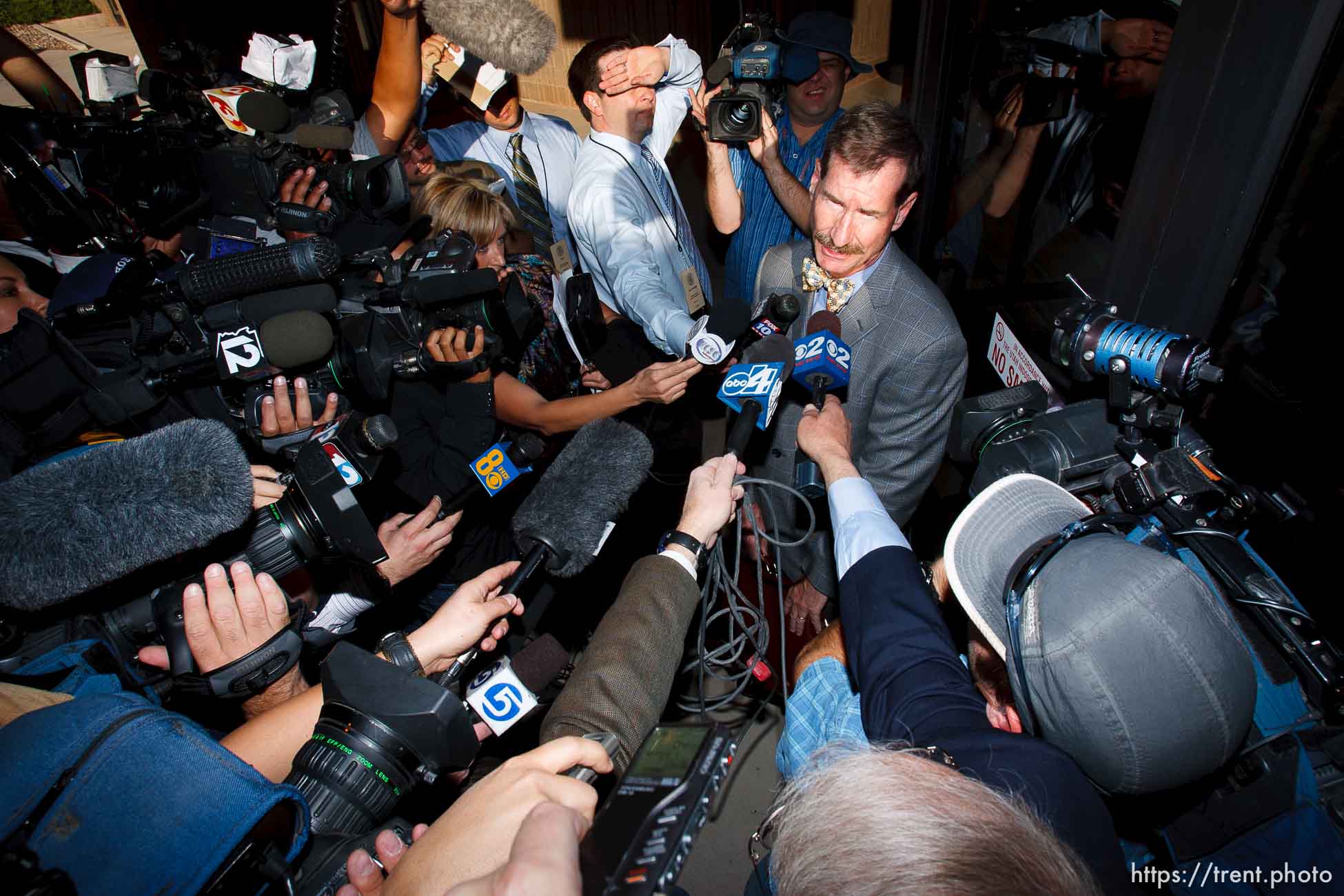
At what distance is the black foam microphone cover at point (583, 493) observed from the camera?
5.57 feet

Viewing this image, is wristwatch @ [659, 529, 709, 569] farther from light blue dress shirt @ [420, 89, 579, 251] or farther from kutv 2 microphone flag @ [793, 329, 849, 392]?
light blue dress shirt @ [420, 89, 579, 251]

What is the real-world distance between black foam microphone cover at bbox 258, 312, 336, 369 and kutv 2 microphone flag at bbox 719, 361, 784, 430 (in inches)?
45.3

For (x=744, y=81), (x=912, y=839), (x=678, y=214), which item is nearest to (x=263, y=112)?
(x=678, y=214)

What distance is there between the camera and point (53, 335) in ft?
6.10

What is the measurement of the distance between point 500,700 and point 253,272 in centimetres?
143

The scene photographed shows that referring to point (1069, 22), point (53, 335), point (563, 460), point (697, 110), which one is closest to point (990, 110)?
point (1069, 22)

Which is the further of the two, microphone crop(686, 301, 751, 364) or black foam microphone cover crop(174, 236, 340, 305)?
microphone crop(686, 301, 751, 364)

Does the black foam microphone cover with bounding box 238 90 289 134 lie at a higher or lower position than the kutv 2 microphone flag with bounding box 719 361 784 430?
higher

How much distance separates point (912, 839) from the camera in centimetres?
84

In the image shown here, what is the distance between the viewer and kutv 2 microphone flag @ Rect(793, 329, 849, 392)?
6.25ft

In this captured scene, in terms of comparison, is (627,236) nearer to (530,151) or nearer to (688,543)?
(530,151)

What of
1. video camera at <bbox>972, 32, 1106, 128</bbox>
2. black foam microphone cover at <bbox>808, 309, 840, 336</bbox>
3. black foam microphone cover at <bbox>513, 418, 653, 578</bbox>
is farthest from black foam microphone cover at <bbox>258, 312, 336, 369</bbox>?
video camera at <bbox>972, 32, 1106, 128</bbox>

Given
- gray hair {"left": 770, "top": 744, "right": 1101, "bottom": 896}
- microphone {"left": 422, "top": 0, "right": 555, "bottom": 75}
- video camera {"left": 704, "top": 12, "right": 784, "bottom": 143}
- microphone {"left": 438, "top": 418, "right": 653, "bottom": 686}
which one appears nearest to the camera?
gray hair {"left": 770, "top": 744, "right": 1101, "bottom": 896}

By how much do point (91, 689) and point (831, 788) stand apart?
50.8 inches
